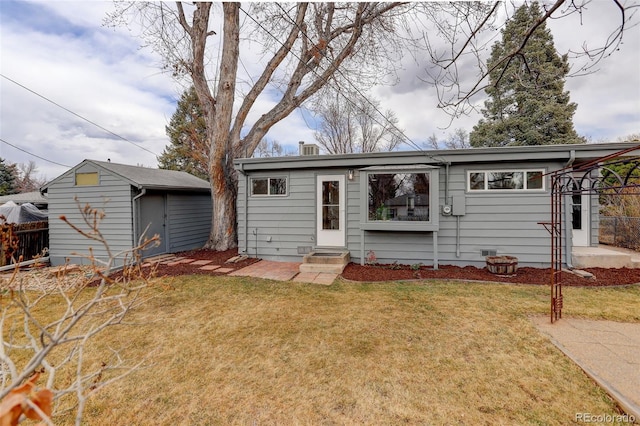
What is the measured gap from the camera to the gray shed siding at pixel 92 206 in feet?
26.6

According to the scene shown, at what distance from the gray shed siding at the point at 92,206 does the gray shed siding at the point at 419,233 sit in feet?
11.0

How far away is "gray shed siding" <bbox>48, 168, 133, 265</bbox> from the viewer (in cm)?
811

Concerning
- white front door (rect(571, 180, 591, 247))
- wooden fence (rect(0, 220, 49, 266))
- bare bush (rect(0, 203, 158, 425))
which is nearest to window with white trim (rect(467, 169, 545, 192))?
white front door (rect(571, 180, 591, 247))

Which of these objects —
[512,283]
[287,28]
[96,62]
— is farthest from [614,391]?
[96,62]

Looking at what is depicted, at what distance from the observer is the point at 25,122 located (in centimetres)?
1241

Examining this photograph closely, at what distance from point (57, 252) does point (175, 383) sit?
909 cm

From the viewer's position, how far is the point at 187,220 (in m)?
10.1

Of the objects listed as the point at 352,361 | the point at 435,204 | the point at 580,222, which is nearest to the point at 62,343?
the point at 352,361

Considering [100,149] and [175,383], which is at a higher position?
[100,149]

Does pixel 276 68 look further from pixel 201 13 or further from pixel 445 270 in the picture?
pixel 445 270

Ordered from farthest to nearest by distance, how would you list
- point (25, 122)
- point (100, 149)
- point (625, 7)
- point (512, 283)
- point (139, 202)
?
point (100, 149)
point (25, 122)
point (139, 202)
point (512, 283)
point (625, 7)

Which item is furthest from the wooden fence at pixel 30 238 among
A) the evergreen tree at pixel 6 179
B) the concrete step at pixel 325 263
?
the evergreen tree at pixel 6 179

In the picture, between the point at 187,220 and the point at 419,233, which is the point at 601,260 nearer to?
the point at 419,233

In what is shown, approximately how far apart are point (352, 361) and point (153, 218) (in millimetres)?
8047
